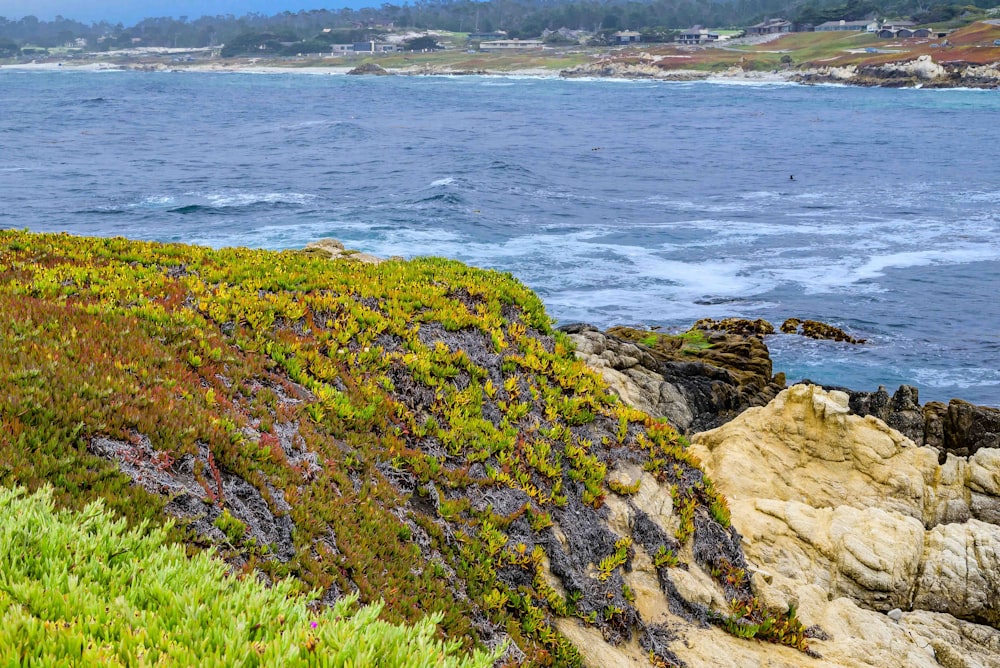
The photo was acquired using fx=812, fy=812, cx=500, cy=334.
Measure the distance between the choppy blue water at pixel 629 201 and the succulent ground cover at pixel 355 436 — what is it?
17907 mm

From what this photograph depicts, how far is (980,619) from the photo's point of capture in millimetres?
13070

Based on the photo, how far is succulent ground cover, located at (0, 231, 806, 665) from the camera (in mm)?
8023

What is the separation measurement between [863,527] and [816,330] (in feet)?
65.7

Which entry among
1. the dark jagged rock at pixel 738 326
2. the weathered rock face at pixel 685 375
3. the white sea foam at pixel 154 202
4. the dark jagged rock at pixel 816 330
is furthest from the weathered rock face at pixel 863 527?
the white sea foam at pixel 154 202

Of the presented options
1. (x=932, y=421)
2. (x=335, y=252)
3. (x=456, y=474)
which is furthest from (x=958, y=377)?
(x=456, y=474)

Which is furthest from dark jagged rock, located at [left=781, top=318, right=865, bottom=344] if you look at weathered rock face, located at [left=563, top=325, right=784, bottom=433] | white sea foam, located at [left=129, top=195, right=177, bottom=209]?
white sea foam, located at [left=129, top=195, right=177, bottom=209]

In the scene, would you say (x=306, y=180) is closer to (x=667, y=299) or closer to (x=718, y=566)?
(x=667, y=299)

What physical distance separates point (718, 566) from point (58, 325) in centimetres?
958

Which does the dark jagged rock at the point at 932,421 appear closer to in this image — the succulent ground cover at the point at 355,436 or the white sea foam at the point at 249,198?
the succulent ground cover at the point at 355,436

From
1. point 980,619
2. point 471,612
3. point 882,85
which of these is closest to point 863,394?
point 980,619

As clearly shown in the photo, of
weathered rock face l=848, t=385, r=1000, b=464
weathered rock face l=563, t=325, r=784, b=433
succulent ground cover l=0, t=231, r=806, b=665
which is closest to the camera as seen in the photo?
succulent ground cover l=0, t=231, r=806, b=665

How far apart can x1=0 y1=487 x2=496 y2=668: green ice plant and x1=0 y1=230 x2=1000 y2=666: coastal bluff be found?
0.38ft

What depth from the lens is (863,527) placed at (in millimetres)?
14117

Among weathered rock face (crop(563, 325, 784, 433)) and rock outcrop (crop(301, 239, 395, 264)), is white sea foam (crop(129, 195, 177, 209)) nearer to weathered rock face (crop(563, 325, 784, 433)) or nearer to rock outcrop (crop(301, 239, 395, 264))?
rock outcrop (crop(301, 239, 395, 264))
